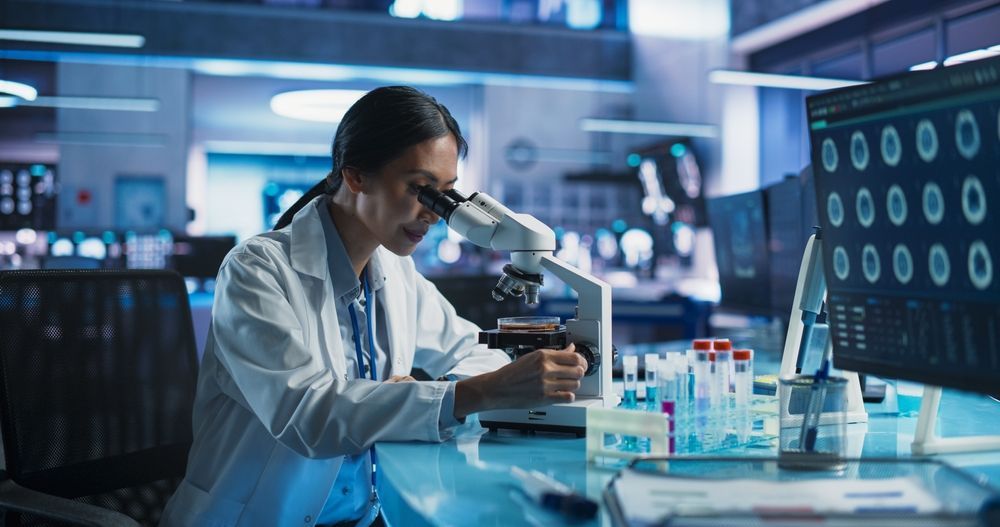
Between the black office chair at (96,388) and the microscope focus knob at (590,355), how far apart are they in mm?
772

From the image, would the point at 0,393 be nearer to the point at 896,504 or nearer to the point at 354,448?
the point at 354,448

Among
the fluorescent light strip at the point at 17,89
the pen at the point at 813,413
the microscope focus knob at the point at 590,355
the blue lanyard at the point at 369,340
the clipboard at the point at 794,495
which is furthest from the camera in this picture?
the fluorescent light strip at the point at 17,89

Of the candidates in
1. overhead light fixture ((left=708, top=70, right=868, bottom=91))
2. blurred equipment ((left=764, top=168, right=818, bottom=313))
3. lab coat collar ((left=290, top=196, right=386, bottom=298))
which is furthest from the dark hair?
overhead light fixture ((left=708, top=70, right=868, bottom=91))

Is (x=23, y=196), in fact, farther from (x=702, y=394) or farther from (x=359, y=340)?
(x=702, y=394)

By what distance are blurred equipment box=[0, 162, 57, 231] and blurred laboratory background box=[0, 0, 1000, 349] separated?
0.02 meters

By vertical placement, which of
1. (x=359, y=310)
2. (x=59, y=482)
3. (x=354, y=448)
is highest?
(x=359, y=310)

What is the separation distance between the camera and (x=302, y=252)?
1.50 metres

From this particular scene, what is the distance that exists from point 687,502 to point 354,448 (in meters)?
0.62

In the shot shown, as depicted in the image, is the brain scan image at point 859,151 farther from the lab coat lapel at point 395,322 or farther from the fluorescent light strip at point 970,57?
the lab coat lapel at point 395,322

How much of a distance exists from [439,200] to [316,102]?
8.74 m

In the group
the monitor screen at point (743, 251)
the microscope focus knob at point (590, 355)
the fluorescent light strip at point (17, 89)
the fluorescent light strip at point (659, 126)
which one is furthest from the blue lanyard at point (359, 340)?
the fluorescent light strip at point (659, 126)

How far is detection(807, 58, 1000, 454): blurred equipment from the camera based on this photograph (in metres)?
0.90

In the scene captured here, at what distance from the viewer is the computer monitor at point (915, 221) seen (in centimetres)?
90

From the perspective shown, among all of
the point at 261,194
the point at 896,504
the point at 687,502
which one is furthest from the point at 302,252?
the point at 261,194
